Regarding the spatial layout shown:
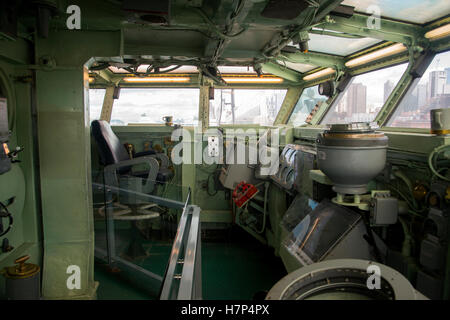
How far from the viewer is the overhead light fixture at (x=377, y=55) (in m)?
3.00

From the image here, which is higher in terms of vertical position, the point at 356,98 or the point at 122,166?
the point at 356,98

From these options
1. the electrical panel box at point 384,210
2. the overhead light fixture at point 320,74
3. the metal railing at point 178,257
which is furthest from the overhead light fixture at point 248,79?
the electrical panel box at point 384,210

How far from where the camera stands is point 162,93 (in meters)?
5.46

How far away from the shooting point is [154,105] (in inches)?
215

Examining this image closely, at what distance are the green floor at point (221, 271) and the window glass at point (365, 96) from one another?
2.00m

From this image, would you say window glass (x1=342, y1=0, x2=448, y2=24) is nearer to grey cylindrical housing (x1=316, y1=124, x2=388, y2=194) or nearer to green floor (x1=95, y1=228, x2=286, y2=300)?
grey cylindrical housing (x1=316, y1=124, x2=388, y2=194)

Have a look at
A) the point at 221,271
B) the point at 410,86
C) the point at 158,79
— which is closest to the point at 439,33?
the point at 410,86

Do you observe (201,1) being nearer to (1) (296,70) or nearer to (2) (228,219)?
(2) (228,219)

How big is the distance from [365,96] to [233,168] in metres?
1.88

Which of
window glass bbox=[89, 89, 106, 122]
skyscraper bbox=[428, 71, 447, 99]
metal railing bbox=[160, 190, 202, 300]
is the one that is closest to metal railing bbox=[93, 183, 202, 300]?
metal railing bbox=[160, 190, 202, 300]

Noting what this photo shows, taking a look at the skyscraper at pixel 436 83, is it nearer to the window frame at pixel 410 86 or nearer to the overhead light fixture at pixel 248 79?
the window frame at pixel 410 86

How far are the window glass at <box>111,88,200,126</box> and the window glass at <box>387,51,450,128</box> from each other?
130 inches

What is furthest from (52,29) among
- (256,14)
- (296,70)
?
(296,70)

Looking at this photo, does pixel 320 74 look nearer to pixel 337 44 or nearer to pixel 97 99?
pixel 337 44
